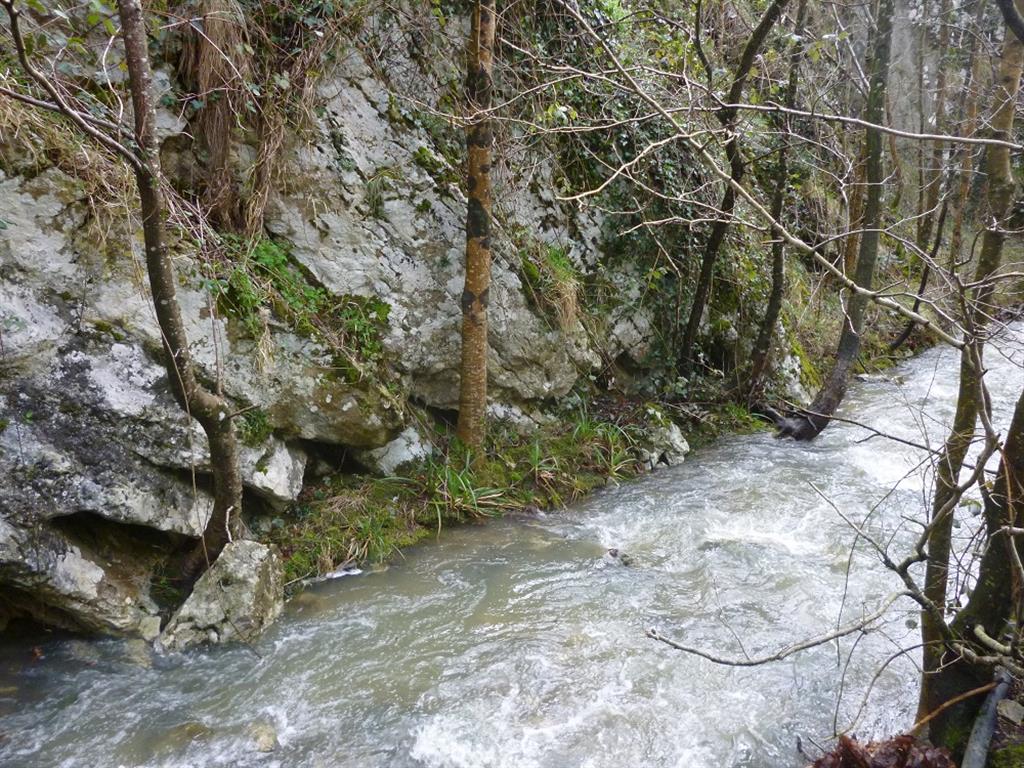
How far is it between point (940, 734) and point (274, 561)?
144 inches

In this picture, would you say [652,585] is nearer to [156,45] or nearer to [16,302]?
[16,302]

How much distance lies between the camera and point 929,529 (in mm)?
2457

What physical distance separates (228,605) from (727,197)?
19.1 ft

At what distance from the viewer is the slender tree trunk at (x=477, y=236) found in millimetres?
5402

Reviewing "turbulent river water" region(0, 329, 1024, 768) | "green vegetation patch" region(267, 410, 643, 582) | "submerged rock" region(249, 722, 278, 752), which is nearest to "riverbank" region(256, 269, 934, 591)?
"green vegetation patch" region(267, 410, 643, 582)

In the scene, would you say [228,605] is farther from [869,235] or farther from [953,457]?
[869,235]

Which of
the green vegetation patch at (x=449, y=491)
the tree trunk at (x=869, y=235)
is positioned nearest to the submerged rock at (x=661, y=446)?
the green vegetation patch at (x=449, y=491)

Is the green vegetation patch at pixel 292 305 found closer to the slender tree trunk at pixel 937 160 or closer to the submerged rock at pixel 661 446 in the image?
the submerged rock at pixel 661 446

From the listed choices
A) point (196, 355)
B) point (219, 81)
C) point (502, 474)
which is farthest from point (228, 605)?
point (219, 81)

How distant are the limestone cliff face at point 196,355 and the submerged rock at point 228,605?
0.84 feet

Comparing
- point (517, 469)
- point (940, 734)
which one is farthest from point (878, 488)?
point (940, 734)

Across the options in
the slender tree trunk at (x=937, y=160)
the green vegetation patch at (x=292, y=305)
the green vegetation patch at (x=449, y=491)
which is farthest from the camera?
the slender tree trunk at (x=937, y=160)

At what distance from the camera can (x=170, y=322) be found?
351 cm

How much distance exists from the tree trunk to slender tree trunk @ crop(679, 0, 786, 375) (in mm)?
1115
